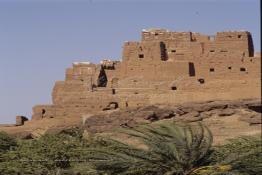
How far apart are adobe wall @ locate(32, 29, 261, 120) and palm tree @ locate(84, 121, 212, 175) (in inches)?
663

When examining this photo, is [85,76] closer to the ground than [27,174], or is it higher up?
higher up

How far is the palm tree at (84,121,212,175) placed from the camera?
40.7 feet

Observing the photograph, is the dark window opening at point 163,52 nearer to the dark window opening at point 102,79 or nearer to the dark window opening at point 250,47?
the dark window opening at point 102,79

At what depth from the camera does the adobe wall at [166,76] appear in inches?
1177

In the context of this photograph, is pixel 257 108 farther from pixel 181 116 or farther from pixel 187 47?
pixel 187 47

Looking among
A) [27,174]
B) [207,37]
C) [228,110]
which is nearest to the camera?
[27,174]

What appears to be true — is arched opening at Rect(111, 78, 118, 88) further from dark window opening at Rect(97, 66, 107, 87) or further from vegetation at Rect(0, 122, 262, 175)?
vegetation at Rect(0, 122, 262, 175)

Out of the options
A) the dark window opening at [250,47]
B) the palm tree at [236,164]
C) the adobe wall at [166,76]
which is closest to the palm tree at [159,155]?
the palm tree at [236,164]

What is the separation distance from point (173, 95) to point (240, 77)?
10.9 ft

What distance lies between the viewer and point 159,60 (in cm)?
3188

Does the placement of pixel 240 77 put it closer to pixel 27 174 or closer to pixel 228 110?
pixel 228 110

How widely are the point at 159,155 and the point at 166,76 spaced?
18.9m

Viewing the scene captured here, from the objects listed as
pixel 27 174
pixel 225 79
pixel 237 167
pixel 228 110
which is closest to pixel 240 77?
pixel 225 79

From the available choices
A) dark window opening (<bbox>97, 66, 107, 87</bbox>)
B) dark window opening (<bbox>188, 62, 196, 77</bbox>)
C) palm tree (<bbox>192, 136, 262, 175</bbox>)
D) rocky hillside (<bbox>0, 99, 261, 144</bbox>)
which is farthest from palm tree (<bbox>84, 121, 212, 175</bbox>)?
dark window opening (<bbox>97, 66, 107, 87</bbox>)
